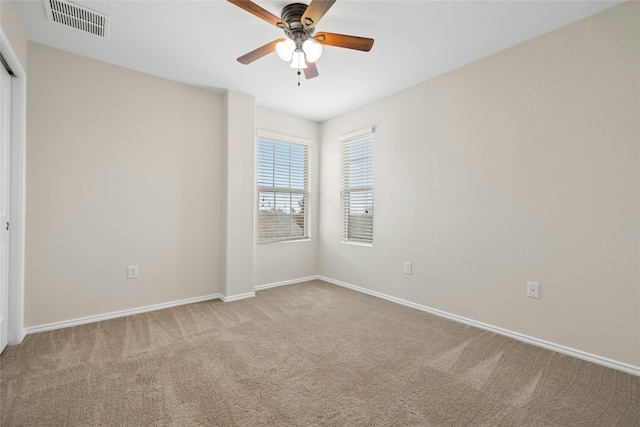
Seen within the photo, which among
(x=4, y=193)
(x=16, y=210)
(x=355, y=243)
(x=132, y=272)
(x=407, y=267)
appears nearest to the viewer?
(x=4, y=193)

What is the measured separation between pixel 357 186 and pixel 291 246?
4.34 feet

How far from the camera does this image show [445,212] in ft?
9.89

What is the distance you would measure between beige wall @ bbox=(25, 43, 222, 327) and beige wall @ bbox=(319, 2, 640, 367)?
2.32 meters

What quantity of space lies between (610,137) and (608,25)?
805 millimetres

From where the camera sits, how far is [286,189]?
429cm

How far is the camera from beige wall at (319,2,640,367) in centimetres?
202

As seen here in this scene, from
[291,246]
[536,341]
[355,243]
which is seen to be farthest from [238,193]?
[536,341]

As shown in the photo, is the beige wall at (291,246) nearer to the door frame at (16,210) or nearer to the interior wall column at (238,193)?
the interior wall column at (238,193)

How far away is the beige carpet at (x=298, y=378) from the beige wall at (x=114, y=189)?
440 millimetres

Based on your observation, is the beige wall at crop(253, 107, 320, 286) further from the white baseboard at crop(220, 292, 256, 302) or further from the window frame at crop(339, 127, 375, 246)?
the window frame at crop(339, 127, 375, 246)

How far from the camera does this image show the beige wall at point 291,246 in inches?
158

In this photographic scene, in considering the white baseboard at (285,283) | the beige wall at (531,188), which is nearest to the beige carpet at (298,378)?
the beige wall at (531,188)

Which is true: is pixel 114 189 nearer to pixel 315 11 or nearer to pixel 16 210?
pixel 16 210

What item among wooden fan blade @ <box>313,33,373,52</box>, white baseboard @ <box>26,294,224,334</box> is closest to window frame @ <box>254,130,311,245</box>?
white baseboard @ <box>26,294,224,334</box>
